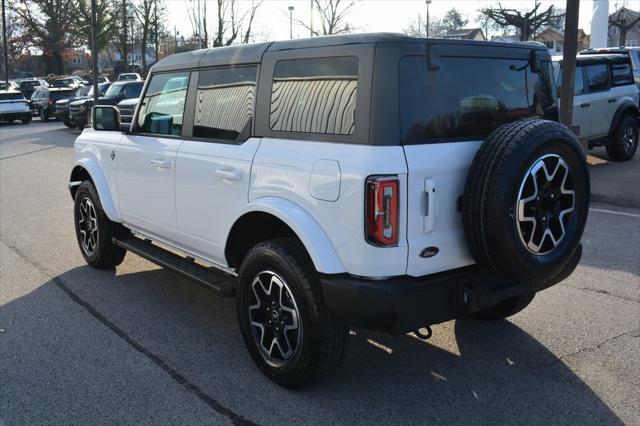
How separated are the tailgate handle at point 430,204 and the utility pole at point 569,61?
7661 mm

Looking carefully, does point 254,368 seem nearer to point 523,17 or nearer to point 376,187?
point 376,187

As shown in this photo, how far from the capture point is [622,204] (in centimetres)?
888

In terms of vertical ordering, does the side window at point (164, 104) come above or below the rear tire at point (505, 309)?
above

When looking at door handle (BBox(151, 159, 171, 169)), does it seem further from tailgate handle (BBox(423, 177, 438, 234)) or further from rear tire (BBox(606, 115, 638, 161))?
rear tire (BBox(606, 115, 638, 161))

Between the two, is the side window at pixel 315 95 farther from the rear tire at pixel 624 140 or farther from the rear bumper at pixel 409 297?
the rear tire at pixel 624 140

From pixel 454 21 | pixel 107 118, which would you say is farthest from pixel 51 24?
pixel 107 118

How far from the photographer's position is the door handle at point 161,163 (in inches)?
179

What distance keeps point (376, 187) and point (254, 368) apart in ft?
5.14

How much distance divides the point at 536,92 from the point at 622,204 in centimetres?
568

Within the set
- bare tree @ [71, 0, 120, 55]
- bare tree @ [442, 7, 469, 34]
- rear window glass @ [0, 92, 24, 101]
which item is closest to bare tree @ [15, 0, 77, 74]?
bare tree @ [71, 0, 120, 55]

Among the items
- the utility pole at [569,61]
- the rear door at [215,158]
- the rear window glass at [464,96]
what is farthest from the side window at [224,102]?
the utility pole at [569,61]

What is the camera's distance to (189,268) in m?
4.47

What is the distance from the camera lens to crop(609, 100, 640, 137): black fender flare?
12125 mm

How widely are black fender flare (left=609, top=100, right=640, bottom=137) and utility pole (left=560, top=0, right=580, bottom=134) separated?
2.43 meters
